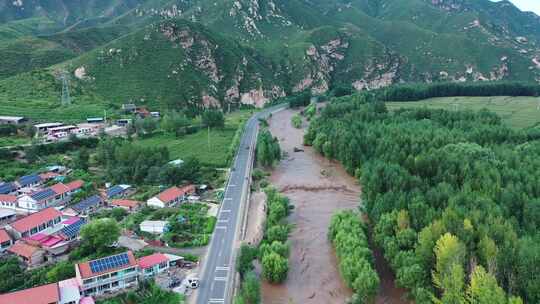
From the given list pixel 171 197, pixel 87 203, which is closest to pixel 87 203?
pixel 87 203

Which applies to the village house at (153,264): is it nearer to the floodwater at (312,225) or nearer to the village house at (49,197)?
the floodwater at (312,225)

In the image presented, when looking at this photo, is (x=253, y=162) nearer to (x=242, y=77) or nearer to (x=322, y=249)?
(x=322, y=249)

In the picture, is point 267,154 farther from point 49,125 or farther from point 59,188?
point 49,125

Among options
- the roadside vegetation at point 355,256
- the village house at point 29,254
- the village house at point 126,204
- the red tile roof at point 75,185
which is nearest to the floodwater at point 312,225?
the roadside vegetation at point 355,256

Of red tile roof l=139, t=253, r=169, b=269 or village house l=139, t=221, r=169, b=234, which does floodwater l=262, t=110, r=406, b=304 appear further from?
village house l=139, t=221, r=169, b=234

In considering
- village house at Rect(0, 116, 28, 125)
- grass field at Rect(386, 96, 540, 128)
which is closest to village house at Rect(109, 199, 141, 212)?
village house at Rect(0, 116, 28, 125)

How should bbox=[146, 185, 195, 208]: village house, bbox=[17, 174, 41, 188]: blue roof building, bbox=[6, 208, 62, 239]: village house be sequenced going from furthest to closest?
bbox=[17, 174, 41, 188]: blue roof building
bbox=[146, 185, 195, 208]: village house
bbox=[6, 208, 62, 239]: village house
